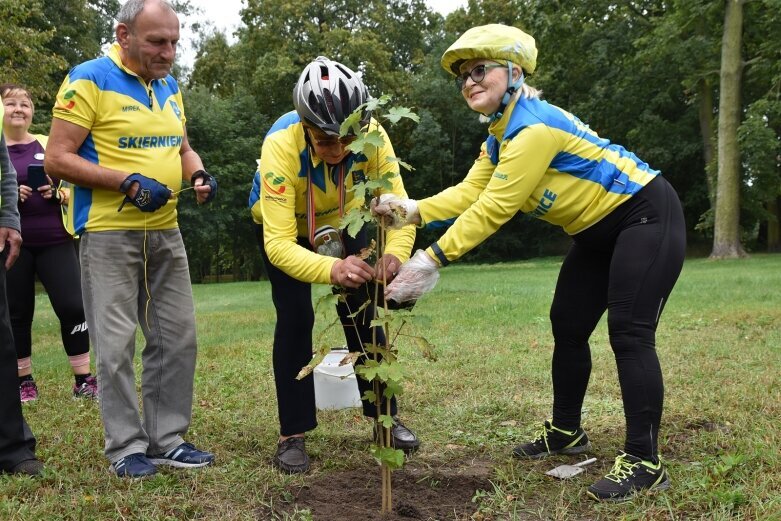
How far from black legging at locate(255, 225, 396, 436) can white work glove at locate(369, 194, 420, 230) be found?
743 mm

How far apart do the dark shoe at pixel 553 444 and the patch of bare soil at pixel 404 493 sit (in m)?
0.26

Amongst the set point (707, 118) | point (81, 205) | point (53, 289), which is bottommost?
point (53, 289)

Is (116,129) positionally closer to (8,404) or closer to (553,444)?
(8,404)

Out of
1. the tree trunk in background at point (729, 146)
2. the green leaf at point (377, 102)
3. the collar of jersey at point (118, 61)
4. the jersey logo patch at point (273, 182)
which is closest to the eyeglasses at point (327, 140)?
the jersey logo patch at point (273, 182)

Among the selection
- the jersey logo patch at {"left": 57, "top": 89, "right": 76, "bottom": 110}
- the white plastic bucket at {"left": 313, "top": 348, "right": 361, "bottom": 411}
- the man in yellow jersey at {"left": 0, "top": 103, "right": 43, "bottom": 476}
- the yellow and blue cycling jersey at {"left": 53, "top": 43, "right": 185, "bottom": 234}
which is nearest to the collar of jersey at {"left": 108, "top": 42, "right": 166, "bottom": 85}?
the yellow and blue cycling jersey at {"left": 53, "top": 43, "right": 185, "bottom": 234}

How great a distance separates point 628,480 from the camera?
3.27 m

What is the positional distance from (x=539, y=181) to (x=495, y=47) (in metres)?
0.65

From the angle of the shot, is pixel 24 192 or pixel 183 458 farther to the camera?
pixel 24 192

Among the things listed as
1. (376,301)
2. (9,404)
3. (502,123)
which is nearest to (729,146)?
(502,123)

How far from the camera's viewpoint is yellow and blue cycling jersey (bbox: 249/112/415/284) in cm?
342

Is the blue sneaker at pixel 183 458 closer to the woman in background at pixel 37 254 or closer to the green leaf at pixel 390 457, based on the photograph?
the green leaf at pixel 390 457

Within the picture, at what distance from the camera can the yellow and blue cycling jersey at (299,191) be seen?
342 centimetres

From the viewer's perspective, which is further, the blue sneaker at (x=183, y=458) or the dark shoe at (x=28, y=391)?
the dark shoe at (x=28, y=391)

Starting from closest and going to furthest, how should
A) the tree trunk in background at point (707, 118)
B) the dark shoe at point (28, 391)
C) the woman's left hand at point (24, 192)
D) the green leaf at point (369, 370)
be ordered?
the green leaf at point (369, 370) < the woman's left hand at point (24, 192) < the dark shoe at point (28, 391) < the tree trunk in background at point (707, 118)
